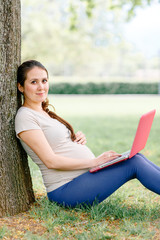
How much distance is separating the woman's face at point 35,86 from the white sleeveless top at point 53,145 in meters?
0.11

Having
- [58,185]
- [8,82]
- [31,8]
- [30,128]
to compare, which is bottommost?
[58,185]

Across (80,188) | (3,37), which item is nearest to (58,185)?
(80,188)

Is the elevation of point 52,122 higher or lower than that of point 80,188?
higher

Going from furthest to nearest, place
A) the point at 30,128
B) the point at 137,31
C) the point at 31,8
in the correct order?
the point at 137,31 → the point at 31,8 → the point at 30,128

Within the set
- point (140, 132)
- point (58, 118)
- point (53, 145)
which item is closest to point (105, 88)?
point (58, 118)

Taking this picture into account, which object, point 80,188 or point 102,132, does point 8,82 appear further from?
point 102,132

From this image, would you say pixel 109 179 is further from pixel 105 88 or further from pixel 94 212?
pixel 105 88

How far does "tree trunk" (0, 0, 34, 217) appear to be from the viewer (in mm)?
2818

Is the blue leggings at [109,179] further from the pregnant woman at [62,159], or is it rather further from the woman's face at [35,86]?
the woman's face at [35,86]

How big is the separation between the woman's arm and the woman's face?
35 cm

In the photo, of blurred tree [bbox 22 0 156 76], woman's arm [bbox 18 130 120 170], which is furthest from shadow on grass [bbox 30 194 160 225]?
blurred tree [bbox 22 0 156 76]

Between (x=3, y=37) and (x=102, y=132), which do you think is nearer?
(x=3, y=37)

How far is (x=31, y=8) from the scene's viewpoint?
125 ft

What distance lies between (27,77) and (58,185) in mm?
934
